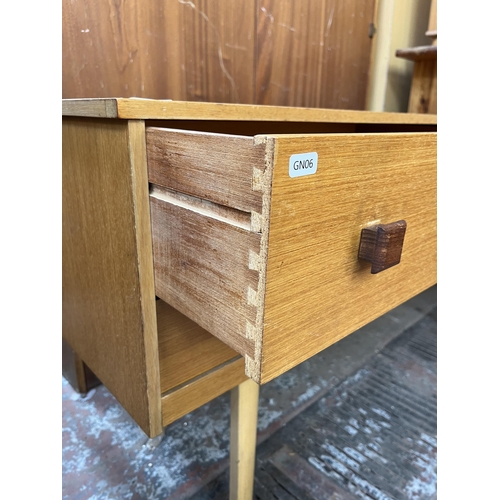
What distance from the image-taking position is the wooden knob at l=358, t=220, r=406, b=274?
0.44 meters

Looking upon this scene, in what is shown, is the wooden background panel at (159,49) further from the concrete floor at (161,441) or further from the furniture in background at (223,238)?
the concrete floor at (161,441)

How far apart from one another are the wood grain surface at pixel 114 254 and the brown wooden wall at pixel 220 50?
27 cm

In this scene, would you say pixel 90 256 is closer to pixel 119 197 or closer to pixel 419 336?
pixel 119 197

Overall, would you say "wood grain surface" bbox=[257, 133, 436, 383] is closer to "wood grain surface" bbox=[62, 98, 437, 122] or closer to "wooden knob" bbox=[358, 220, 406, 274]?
"wooden knob" bbox=[358, 220, 406, 274]

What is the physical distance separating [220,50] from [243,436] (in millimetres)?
785

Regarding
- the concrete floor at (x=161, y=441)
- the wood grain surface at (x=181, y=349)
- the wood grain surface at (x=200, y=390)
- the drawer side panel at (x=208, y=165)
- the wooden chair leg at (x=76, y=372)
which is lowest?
the concrete floor at (x=161, y=441)

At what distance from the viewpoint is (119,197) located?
50cm

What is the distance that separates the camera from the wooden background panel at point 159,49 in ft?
2.47

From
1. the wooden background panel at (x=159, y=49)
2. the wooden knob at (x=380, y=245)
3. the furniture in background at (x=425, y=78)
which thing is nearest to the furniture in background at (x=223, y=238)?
the wooden knob at (x=380, y=245)

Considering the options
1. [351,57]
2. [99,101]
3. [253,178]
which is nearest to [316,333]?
[253,178]

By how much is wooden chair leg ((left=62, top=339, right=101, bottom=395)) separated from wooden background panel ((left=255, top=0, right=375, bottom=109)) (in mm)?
808

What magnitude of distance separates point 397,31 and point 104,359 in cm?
124

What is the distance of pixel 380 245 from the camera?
44 centimetres

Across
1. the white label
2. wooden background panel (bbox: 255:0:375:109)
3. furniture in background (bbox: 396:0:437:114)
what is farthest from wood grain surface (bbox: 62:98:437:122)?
furniture in background (bbox: 396:0:437:114)
